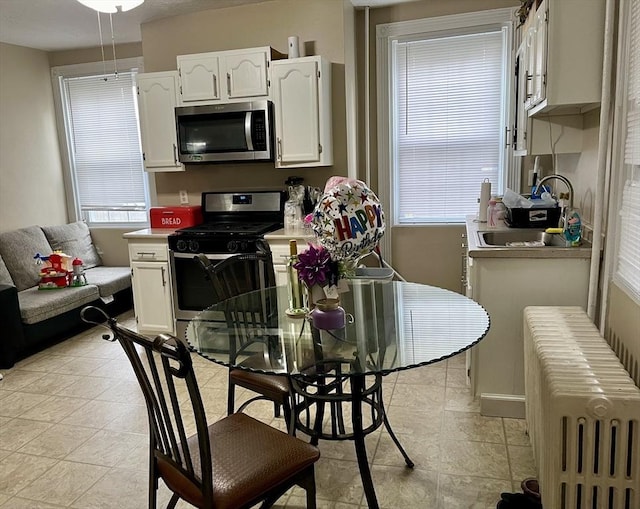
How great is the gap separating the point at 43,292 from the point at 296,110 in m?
2.57

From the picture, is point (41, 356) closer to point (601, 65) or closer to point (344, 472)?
point (344, 472)

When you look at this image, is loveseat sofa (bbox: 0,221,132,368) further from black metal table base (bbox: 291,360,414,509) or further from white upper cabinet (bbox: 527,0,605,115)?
white upper cabinet (bbox: 527,0,605,115)

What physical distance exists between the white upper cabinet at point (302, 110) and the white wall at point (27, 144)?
2.75 meters

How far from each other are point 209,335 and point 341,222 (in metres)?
0.71

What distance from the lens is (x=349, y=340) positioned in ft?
5.96

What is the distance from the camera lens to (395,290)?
8.15 feet

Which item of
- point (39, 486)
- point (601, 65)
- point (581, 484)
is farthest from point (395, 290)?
point (39, 486)

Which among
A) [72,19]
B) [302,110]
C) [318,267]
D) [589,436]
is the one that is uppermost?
[72,19]

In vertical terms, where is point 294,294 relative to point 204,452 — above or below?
above

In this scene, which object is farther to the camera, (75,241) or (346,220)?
(75,241)

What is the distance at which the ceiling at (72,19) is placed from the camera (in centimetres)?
379

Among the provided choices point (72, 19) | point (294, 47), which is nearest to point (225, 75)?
point (294, 47)

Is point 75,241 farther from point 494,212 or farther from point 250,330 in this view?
point 494,212

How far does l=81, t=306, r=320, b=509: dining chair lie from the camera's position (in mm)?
1363
